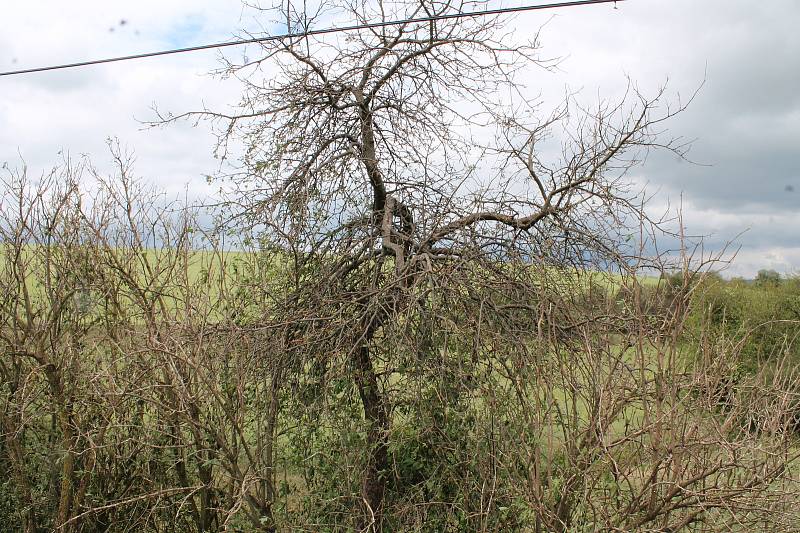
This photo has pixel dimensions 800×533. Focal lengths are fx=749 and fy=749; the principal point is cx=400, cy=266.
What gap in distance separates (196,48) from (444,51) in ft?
8.90

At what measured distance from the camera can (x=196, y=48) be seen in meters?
7.45

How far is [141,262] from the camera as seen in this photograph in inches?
307

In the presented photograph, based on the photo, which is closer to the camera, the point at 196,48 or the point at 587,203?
the point at 587,203

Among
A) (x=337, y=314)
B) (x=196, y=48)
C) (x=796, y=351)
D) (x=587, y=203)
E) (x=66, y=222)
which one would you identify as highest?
(x=196, y=48)

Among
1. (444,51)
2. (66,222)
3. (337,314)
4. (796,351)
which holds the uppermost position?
(444,51)

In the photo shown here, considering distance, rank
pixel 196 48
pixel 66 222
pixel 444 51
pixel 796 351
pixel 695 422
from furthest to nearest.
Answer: pixel 796 351, pixel 66 222, pixel 196 48, pixel 444 51, pixel 695 422

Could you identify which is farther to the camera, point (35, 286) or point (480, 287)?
point (35, 286)

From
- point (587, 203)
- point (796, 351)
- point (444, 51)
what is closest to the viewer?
point (587, 203)

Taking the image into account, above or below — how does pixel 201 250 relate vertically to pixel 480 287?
above

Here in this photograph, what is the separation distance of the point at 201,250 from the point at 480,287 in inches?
151

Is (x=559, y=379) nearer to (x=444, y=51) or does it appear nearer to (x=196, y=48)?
(x=444, y=51)

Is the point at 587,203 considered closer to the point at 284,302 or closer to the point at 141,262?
the point at 284,302

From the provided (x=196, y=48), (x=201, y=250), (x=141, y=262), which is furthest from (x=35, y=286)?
(x=196, y=48)

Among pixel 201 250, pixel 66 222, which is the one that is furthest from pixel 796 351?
pixel 66 222
